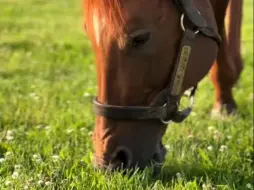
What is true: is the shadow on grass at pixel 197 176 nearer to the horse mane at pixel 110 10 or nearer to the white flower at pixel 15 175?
the white flower at pixel 15 175

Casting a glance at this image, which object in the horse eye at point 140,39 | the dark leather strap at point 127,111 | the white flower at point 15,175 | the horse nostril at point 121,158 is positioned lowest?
the white flower at point 15,175

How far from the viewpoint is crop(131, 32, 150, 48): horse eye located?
2.63m

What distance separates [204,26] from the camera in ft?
9.26

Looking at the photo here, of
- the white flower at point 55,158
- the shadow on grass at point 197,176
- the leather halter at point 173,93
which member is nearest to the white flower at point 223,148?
the shadow on grass at point 197,176

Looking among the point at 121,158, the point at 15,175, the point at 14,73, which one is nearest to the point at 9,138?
the point at 15,175

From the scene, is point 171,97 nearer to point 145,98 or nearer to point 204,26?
point 145,98

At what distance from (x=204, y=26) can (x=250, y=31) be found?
593cm

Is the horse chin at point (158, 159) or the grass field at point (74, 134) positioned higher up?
the horse chin at point (158, 159)

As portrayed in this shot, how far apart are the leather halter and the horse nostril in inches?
6.4

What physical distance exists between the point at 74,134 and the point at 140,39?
4.30 ft

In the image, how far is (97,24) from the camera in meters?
2.64

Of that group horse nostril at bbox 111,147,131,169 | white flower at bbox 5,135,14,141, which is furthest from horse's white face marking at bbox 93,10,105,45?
white flower at bbox 5,135,14,141

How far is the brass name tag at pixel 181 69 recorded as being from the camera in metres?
2.78

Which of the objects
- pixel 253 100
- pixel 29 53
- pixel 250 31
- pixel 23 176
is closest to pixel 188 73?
pixel 23 176
